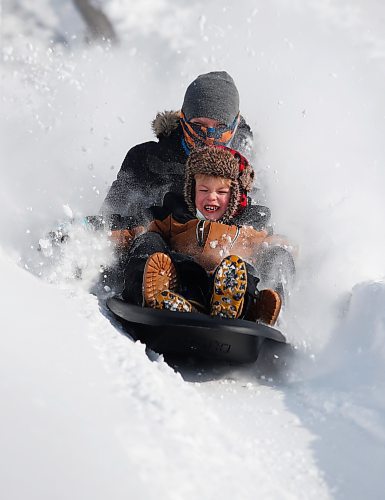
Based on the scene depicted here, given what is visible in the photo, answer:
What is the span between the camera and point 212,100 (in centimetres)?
323

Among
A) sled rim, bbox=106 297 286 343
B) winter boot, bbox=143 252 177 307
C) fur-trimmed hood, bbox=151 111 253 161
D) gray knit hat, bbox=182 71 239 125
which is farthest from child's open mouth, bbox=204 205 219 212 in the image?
fur-trimmed hood, bbox=151 111 253 161

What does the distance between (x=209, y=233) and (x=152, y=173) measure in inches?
30.6

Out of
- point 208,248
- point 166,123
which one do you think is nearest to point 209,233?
point 208,248

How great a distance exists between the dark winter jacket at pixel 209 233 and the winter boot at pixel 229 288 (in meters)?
0.32

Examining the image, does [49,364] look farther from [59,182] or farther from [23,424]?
[59,182]

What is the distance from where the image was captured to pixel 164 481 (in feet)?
Result: 3.49

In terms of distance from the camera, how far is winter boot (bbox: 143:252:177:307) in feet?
Result: 7.50

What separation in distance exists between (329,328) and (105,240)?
1034mm

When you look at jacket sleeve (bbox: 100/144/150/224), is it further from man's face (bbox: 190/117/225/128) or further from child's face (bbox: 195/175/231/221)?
child's face (bbox: 195/175/231/221)

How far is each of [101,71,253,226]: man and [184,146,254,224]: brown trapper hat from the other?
0.35 meters

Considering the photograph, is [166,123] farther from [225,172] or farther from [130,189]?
[225,172]

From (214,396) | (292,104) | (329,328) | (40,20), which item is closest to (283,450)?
(214,396)

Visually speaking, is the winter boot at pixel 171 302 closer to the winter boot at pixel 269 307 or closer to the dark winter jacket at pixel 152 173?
the winter boot at pixel 269 307

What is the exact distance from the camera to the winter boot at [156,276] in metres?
2.29
